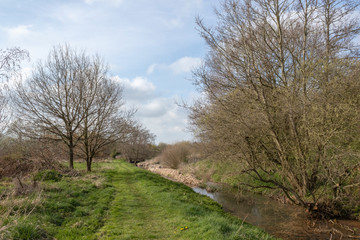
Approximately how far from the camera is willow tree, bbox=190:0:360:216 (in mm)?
8531

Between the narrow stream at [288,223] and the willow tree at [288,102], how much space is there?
75cm

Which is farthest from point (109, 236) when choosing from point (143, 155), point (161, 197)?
point (143, 155)

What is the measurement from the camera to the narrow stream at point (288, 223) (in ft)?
27.5

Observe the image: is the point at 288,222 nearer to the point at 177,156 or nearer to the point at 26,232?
the point at 26,232

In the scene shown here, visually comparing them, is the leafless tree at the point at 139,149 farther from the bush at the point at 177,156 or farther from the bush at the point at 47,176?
the bush at the point at 47,176

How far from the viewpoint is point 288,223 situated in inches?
376

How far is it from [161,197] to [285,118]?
229 inches

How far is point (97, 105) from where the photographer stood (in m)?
18.6

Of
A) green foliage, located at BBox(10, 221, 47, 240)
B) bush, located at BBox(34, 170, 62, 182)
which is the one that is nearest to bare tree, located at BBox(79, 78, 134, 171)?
bush, located at BBox(34, 170, 62, 182)

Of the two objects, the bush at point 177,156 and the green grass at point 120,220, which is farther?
the bush at point 177,156

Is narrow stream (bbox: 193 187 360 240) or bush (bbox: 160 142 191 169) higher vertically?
bush (bbox: 160 142 191 169)

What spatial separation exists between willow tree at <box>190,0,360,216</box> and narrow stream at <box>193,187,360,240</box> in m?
0.75

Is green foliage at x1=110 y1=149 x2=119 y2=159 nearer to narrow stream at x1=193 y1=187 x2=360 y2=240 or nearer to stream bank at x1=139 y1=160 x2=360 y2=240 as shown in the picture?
stream bank at x1=139 y1=160 x2=360 y2=240

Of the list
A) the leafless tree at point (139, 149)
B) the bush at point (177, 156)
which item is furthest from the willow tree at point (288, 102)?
the leafless tree at point (139, 149)
